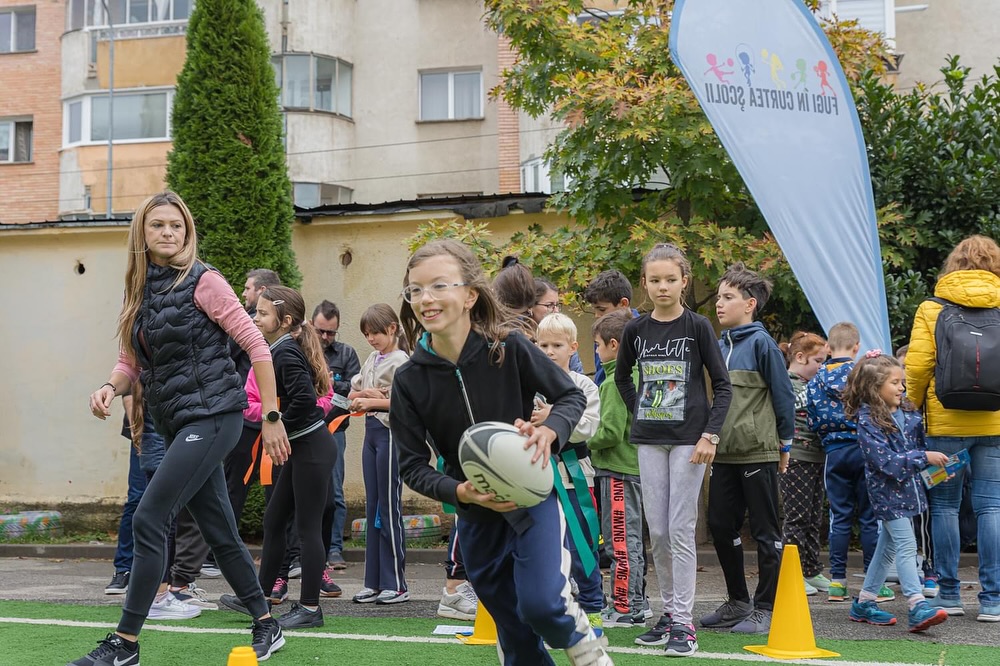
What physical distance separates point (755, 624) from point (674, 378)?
60.6 inches

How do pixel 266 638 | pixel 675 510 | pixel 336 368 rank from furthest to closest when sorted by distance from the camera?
pixel 336 368
pixel 675 510
pixel 266 638

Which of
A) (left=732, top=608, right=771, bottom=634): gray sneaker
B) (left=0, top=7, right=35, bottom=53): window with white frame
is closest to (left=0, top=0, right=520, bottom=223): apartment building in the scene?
(left=0, top=7, right=35, bottom=53): window with white frame

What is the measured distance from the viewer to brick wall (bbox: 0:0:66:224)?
28.8m

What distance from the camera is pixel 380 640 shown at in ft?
19.9

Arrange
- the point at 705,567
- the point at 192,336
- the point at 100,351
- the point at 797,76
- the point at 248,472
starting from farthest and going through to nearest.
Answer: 1. the point at 100,351
2. the point at 705,567
3. the point at 797,76
4. the point at 248,472
5. the point at 192,336

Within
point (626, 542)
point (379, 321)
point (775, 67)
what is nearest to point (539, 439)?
point (626, 542)

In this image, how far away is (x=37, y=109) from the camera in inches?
1141

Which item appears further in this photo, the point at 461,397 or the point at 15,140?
the point at 15,140

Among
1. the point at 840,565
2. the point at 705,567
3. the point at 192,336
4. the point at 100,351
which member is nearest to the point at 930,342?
the point at 840,565

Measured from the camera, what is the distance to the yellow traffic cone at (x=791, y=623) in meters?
5.63

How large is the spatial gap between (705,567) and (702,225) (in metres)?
3.05

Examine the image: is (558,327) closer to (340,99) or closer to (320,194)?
(320,194)

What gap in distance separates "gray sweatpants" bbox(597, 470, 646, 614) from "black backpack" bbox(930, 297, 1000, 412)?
1947 millimetres

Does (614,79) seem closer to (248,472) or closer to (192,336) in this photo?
(248,472)
